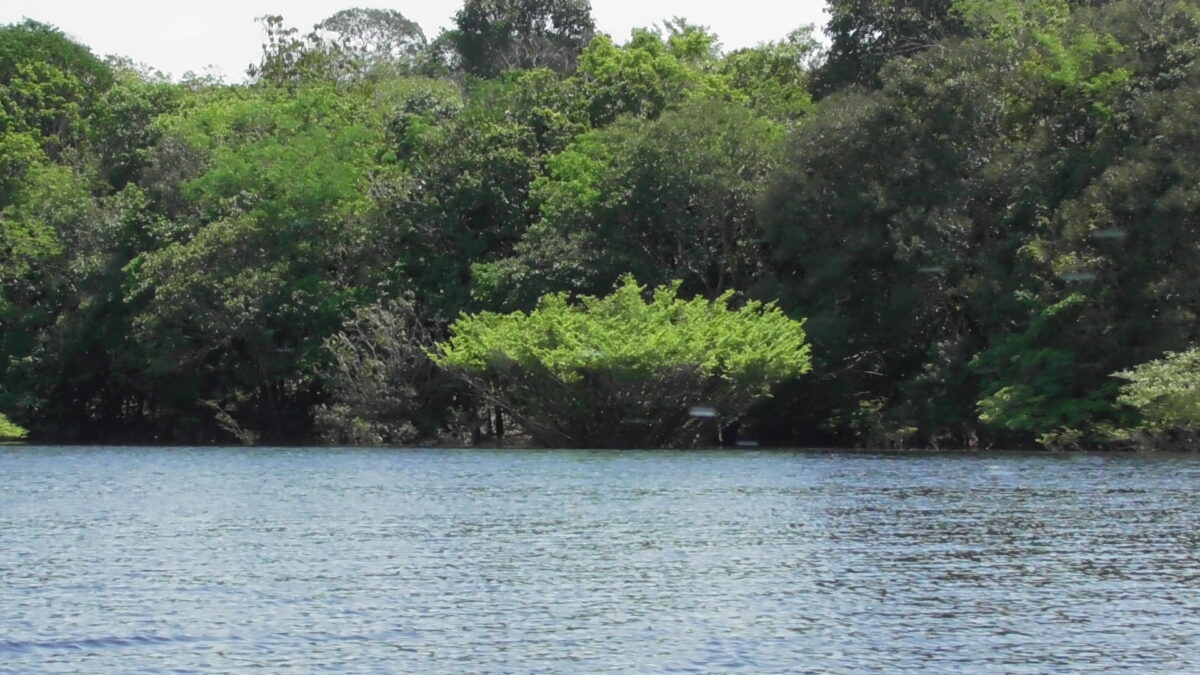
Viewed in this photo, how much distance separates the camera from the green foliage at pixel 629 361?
46.2 m

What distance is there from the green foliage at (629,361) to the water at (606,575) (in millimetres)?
13741

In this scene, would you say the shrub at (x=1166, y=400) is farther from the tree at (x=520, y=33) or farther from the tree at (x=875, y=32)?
the tree at (x=520, y=33)

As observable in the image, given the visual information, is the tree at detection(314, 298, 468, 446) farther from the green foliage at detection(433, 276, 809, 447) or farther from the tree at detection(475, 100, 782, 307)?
the green foliage at detection(433, 276, 809, 447)

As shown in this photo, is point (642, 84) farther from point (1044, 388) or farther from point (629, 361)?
point (1044, 388)

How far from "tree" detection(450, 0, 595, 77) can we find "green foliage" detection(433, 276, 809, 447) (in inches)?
1546

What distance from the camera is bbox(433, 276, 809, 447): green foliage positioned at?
4619 cm

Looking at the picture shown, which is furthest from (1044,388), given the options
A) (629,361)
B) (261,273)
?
(261,273)

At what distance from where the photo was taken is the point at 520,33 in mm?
88062

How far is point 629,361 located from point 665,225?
761 centimetres

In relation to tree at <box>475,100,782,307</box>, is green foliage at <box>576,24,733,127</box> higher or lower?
higher

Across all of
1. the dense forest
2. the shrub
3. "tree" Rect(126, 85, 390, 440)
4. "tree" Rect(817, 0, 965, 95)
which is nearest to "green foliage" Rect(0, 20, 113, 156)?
the dense forest

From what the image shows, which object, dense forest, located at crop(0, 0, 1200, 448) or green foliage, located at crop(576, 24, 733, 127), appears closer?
dense forest, located at crop(0, 0, 1200, 448)

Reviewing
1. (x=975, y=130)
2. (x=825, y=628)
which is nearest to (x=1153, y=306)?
(x=975, y=130)

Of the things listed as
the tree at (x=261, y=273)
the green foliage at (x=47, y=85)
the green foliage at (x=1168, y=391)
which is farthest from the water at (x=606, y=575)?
the green foliage at (x=47, y=85)
